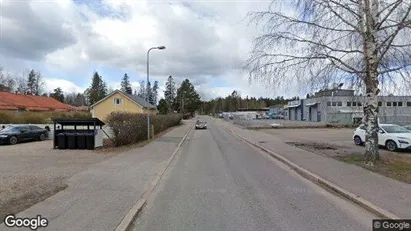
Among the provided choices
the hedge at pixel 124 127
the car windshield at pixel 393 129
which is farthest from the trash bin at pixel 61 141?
the car windshield at pixel 393 129

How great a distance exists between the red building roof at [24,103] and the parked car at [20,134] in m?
30.1

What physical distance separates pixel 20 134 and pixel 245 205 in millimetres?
24114

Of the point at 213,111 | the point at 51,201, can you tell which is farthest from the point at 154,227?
the point at 213,111

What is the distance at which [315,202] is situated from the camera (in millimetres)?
7492

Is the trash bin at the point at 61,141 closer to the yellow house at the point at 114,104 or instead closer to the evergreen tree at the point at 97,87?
the yellow house at the point at 114,104

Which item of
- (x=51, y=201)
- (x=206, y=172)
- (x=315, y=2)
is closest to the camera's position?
(x=51, y=201)

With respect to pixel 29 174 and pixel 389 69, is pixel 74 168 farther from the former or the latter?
pixel 389 69

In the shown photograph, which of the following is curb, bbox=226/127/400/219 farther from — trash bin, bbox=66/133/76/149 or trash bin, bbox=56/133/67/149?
trash bin, bbox=56/133/67/149

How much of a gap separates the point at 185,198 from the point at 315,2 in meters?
8.71

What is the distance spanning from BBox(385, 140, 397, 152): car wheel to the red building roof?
2084 inches

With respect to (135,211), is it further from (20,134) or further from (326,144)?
(20,134)

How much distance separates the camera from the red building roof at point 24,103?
56975mm

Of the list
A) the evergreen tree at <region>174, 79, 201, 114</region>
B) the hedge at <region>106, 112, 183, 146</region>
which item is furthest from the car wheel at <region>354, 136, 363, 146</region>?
the evergreen tree at <region>174, 79, 201, 114</region>

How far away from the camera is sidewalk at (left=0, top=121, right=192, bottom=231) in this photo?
5.73 meters
